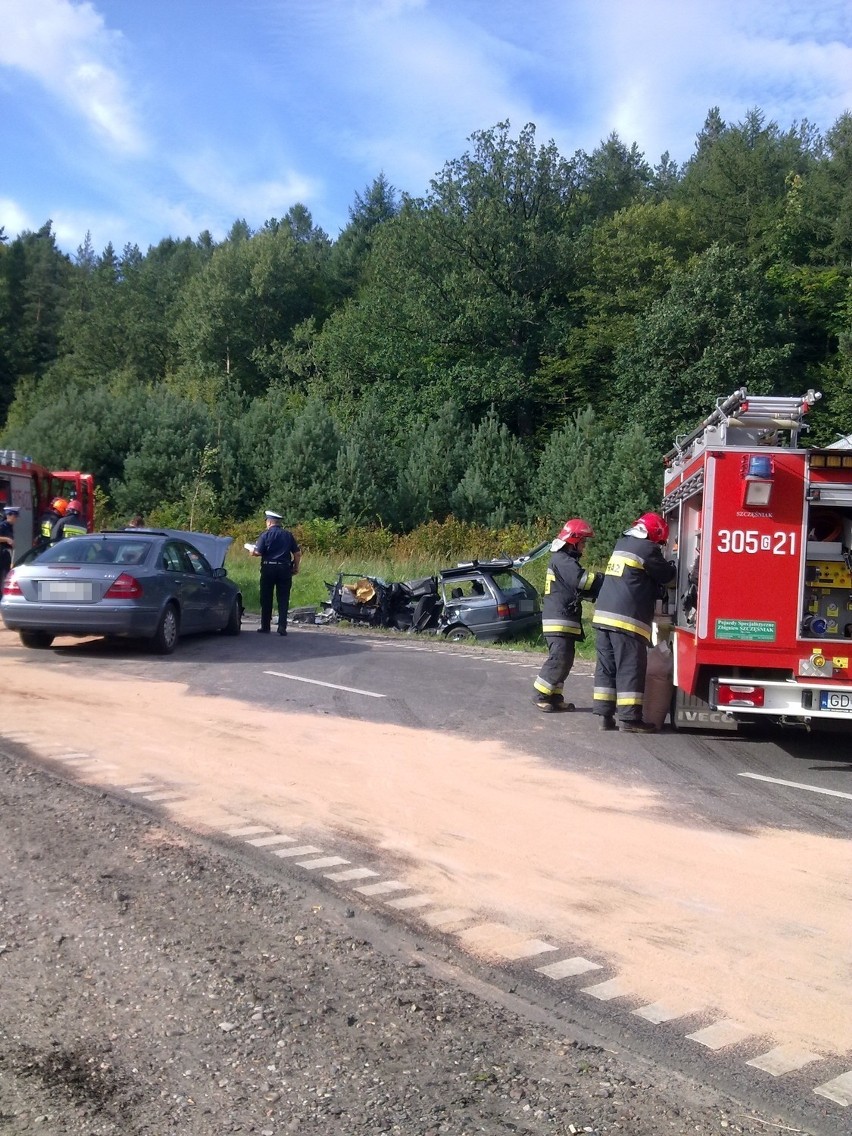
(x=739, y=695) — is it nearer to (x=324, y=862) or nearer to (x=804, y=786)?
(x=804, y=786)

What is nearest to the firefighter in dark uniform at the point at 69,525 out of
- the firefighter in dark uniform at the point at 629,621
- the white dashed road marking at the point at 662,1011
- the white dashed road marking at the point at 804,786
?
→ the firefighter in dark uniform at the point at 629,621

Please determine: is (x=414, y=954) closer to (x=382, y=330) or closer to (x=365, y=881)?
(x=365, y=881)

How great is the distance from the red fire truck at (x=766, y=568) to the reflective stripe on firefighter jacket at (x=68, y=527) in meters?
12.3

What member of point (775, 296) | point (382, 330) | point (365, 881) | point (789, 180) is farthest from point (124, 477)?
point (365, 881)

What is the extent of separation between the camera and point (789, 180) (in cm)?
5553

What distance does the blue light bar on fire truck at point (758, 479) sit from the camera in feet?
28.1

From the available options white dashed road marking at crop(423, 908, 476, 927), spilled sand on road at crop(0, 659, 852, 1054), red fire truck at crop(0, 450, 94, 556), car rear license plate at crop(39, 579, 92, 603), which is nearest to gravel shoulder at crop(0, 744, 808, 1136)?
white dashed road marking at crop(423, 908, 476, 927)

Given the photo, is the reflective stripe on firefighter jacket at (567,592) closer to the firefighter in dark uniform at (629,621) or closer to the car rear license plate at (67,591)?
the firefighter in dark uniform at (629,621)

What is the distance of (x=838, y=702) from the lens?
8.58 meters

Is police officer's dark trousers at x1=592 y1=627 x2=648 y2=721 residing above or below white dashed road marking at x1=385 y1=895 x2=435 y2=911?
above

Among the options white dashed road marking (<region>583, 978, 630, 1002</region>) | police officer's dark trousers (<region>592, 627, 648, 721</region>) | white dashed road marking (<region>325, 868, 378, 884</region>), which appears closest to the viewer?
white dashed road marking (<region>583, 978, 630, 1002</region>)

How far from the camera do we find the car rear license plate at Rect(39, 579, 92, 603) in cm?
1309

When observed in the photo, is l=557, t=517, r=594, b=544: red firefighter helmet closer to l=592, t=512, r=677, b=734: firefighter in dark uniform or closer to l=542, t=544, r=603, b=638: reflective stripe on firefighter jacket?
l=542, t=544, r=603, b=638: reflective stripe on firefighter jacket

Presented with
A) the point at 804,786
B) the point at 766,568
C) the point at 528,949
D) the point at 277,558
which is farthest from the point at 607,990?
the point at 277,558
